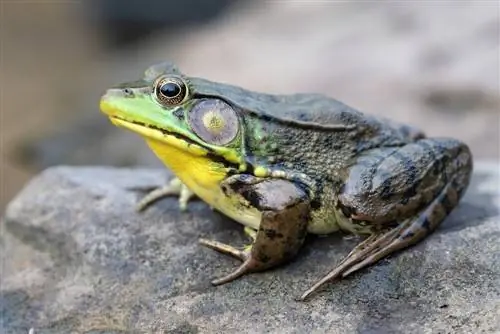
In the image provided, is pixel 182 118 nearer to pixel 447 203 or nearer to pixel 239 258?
pixel 239 258

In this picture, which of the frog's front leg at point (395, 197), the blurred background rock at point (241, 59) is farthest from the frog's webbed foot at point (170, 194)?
the blurred background rock at point (241, 59)

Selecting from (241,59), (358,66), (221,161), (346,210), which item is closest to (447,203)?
(346,210)

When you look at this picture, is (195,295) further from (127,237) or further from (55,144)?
(55,144)

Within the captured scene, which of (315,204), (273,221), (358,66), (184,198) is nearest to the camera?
(273,221)

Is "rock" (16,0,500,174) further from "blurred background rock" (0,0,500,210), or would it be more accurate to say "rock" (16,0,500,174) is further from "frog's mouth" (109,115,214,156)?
"frog's mouth" (109,115,214,156)

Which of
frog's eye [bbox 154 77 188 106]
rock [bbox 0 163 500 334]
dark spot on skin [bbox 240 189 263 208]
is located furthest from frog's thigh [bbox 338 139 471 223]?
frog's eye [bbox 154 77 188 106]

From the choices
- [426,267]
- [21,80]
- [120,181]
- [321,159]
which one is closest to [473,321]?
[426,267]
